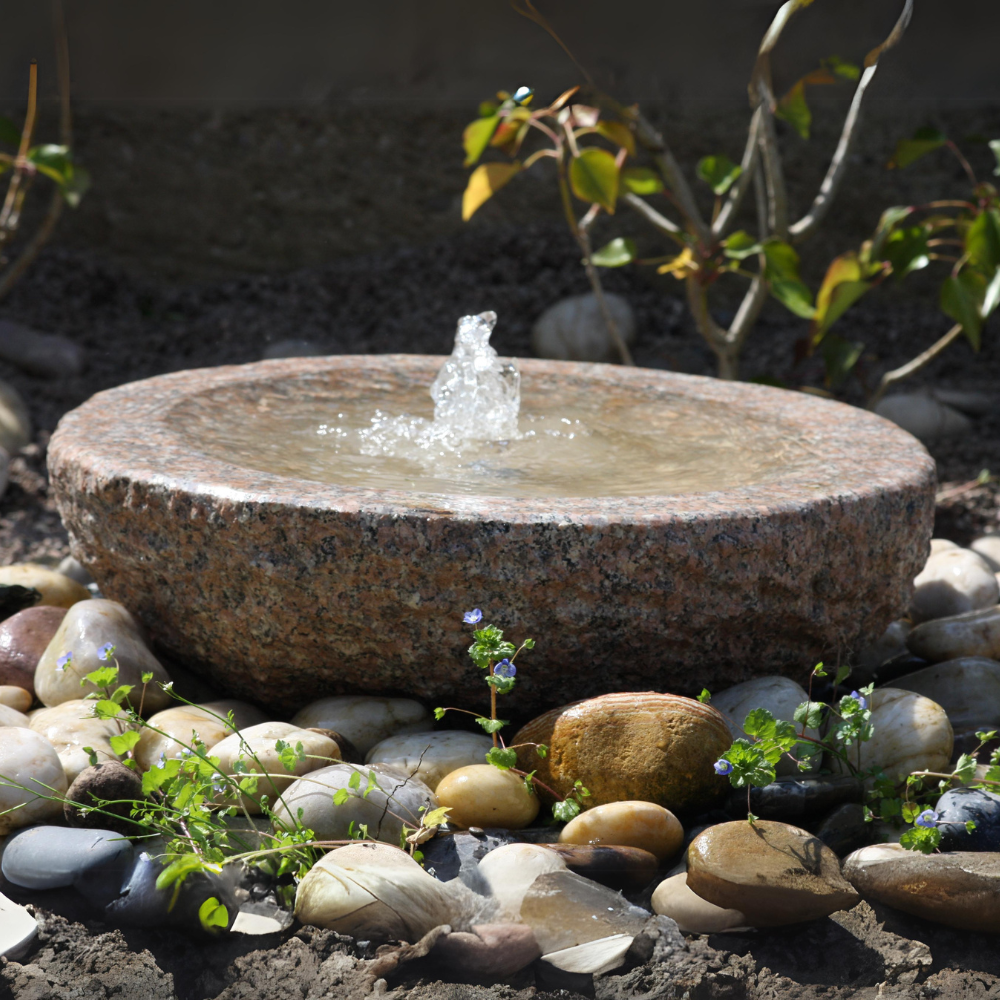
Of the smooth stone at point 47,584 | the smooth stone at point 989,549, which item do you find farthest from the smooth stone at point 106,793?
the smooth stone at point 989,549

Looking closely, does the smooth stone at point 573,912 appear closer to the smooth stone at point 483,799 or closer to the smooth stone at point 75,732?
the smooth stone at point 483,799

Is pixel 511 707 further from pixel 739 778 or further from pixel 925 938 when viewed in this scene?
pixel 925 938

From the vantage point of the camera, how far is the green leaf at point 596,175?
125 inches

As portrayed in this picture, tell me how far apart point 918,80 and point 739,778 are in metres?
4.79

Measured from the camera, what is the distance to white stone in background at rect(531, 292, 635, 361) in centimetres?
498

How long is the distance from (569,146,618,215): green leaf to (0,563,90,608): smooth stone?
178 centimetres

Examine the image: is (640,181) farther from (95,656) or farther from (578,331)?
(95,656)

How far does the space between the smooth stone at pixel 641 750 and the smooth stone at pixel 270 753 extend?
377 millimetres

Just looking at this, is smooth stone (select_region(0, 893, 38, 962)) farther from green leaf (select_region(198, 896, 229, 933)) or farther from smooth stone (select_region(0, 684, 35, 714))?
smooth stone (select_region(0, 684, 35, 714))

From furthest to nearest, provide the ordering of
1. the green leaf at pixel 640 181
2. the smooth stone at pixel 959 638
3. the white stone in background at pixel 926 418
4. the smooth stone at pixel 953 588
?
the white stone in background at pixel 926 418, the green leaf at pixel 640 181, the smooth stone at pixel 953 588, the smooth stone at pixel 959 638

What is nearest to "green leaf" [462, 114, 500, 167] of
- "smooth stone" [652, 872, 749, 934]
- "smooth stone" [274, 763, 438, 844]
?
"smooth stone" [274, 763, 438, 844]

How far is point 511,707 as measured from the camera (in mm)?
1965

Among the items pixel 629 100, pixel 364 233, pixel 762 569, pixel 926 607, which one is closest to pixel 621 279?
pixel 629 100

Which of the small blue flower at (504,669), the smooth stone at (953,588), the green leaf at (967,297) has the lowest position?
the smooth stone at (953,588)
